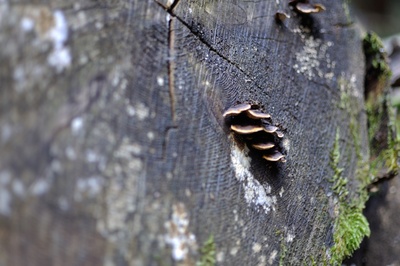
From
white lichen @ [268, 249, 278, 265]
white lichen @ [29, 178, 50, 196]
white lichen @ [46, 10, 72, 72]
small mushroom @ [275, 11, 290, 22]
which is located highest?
white lichen @ [46, 10, 72, 72]

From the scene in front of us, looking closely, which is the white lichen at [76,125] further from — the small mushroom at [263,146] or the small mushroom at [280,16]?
the small mushroom at [280,16]

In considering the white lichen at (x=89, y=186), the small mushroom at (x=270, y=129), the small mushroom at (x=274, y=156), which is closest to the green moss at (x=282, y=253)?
the small mushroom at (x=274, y=156)

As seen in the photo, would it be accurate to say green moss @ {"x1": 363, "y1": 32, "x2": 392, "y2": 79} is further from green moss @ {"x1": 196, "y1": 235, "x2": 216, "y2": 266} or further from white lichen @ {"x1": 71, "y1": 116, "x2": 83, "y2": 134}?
white lichen @ {"x1": 71, "y1": 116, "x2": 83, "y2": 134}

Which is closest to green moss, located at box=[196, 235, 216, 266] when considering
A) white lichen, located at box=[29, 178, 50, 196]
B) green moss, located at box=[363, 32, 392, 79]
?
white lichen, located at box=[29, 178, 50, 196]

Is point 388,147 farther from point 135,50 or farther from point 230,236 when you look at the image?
point 135,50

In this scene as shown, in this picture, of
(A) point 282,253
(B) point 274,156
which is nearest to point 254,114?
(B) point 274,156
